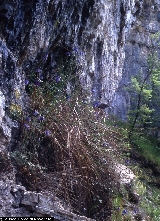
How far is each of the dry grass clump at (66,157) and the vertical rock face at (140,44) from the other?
8.18 meters

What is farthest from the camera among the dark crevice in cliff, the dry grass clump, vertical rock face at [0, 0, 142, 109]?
the dark crevice in cliff

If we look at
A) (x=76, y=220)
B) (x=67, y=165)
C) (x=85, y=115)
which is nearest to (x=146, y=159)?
(x=85, y=115)

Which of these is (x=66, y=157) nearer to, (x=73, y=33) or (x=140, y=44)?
(x=73, y=33)

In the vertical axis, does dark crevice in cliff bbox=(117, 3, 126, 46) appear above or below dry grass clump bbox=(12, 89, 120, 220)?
above

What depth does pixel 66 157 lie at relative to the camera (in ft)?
9.08

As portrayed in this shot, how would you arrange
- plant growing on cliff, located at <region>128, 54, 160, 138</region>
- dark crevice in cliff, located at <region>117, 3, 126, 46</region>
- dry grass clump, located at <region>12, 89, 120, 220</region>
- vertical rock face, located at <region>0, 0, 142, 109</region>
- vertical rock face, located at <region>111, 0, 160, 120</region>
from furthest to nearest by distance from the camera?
1. vertical rock face, located at <region>111, 0, 160, 120</region>
2. plant growing on cliff, located at <region>128, 54, 160, 138</region>
3. dark crevice in cliff, located at <region>117, 3, 126, 46</region>
4. vertical rock face, located at <region>0, 0, 142, 109</region>
5. dry grass clump, located at <region>12, 89, 120, 220</region>

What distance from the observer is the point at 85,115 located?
10.9 feet

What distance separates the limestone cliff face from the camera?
2.57 metres

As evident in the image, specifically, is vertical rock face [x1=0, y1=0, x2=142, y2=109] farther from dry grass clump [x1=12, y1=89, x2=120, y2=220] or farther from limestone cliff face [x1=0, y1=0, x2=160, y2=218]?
dry grass clump [x1=12, y1=89, x2=120, y2=220]

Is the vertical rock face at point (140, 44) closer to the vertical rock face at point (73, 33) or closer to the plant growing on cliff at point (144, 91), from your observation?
the plant growing on cliff at point (144, 91)

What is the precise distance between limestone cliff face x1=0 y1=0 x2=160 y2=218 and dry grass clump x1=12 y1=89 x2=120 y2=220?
0.63 feet

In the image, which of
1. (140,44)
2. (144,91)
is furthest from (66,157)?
(140,44)

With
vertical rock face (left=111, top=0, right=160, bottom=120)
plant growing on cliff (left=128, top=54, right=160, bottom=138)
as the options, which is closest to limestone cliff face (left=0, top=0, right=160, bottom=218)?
plant growing on cliff (left=128, top=54, right=160, bottom=138)

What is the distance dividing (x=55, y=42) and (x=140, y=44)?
873 centimetres
